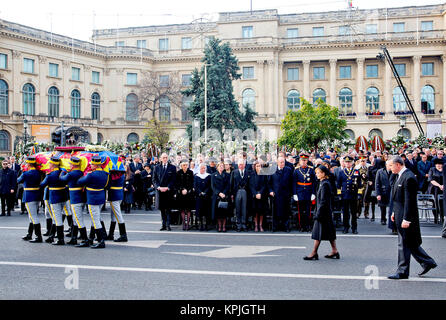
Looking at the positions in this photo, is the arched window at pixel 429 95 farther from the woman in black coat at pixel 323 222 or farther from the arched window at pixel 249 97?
the woman in black coat at pixel 323 222

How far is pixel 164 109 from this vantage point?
222ft

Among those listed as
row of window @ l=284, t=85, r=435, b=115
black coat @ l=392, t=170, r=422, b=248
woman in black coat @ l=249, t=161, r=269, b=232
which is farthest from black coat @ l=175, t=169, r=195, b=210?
row of window @ l=284, t=85, r=435, b=115

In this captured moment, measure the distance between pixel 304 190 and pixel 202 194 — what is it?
304 centimetres

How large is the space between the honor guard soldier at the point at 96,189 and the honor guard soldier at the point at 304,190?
5.80m

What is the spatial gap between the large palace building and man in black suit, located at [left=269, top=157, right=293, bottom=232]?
4791 centimetres

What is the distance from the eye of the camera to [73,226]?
39.0 feet

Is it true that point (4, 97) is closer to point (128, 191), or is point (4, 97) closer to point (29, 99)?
point (29, 99)

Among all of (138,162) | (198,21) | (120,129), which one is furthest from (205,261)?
(198,21)

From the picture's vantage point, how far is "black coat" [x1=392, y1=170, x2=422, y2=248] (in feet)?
26.5

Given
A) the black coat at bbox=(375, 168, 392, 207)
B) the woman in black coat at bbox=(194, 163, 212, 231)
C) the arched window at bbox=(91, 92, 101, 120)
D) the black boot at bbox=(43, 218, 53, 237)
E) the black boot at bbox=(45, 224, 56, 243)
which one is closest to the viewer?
the black boot at bbox=(45, 224, 56, 243)

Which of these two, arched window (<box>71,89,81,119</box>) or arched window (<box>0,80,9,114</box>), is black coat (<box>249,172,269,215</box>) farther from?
arched window (<box>71,89,81,119</box>)

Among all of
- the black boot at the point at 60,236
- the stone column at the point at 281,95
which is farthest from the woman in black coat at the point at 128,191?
the stone column at the point at 281,95

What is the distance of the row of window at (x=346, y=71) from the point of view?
63.4m
